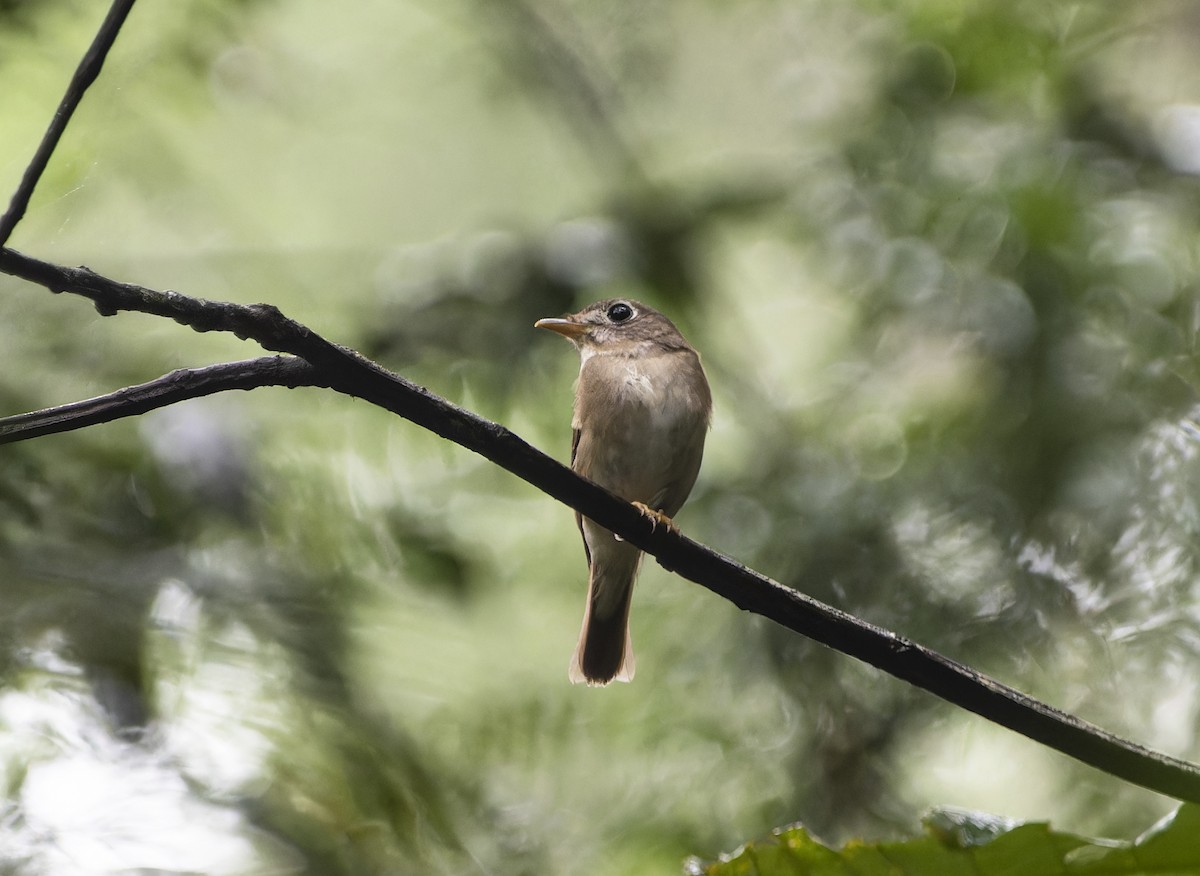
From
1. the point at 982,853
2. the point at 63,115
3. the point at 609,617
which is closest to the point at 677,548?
the point at 982,853

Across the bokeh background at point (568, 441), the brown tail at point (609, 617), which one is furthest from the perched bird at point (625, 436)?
the bokeh background at point (568, 441)

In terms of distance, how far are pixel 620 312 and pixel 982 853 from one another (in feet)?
11.3

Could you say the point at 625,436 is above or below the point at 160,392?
above

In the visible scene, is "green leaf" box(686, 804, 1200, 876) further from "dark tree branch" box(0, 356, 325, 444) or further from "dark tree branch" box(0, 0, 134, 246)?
"dark tree branch" box(0, 0, 134, 246)

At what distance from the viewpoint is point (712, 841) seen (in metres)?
4.12

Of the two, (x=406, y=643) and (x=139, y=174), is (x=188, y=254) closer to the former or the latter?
(x=139, y=174)

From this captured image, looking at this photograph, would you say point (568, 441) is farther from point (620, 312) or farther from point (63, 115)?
point (63, 115)

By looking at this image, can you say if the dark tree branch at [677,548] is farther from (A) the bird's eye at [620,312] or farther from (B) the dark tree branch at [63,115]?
(A) the bird's eye at [620,312]

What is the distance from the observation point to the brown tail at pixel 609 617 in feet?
13.9

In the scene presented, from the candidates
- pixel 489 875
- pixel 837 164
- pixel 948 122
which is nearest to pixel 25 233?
pixel 489 875

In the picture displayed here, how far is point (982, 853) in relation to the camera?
1.27 m

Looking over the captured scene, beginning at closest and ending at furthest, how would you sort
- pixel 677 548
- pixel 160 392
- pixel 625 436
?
1. pixel 160 392
2. pixel 677 548
3. pixel 625 436

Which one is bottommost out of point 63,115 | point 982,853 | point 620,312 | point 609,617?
point 982,853

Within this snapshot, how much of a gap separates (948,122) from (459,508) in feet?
9.35
